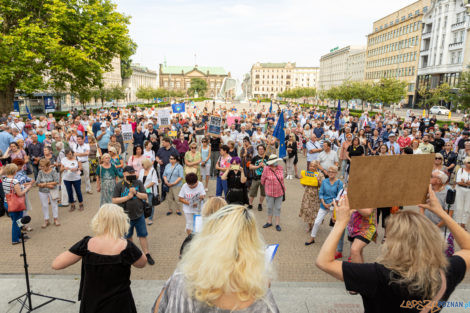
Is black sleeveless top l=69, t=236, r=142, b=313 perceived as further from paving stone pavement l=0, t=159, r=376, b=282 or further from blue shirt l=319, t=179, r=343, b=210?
blue shirt l=319, t=179, r=343, b=210

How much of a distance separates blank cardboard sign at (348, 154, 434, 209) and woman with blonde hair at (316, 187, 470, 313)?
305 mm

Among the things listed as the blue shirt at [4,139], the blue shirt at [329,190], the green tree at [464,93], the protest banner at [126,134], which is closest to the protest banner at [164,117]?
the protest banner at [126,134]

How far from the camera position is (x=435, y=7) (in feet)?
189

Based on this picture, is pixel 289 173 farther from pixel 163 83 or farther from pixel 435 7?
pixel 163 83

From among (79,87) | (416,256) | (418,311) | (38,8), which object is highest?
(38,8)

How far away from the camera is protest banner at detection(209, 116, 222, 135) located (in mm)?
12227

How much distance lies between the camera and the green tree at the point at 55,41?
66.3ft

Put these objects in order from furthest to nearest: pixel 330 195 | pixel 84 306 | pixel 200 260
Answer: pixel 330 195 → pixel 84 306 → pixel 200 260

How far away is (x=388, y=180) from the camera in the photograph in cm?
241

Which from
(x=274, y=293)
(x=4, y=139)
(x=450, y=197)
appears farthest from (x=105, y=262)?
(x=4, y=139)

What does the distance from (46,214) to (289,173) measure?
8.46m

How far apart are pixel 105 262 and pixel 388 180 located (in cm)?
263

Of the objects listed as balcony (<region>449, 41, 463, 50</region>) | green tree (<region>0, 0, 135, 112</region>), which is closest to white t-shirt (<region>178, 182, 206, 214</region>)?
green tree (<region>0, 0, 135, 112</region>)

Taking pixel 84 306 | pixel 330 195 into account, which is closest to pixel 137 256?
pixel 84 306
